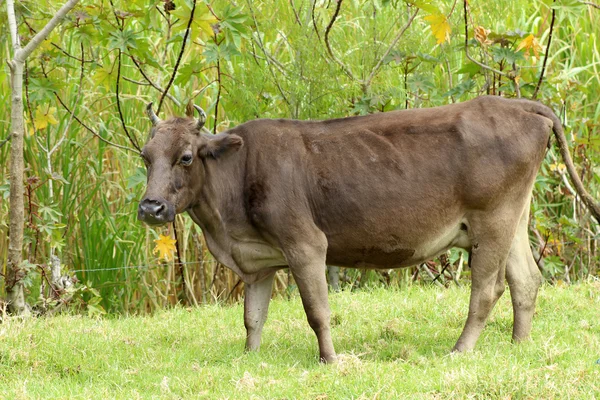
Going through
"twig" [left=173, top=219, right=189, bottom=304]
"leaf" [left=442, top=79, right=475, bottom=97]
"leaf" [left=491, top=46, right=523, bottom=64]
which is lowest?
"twig" [left=173, top=219, right=189, bottom=304]

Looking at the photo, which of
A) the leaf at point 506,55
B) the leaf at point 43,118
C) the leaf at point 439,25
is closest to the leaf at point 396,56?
the leaf at point 506,55

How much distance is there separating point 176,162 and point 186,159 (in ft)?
0.25

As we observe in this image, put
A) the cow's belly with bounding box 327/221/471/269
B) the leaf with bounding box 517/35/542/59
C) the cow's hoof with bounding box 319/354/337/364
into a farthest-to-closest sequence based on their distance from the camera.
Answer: the leaf with bounding box 517/35/542/59 → the cow's belly with bounding box 327/221/471/269 → the cow's hoof with bounding box 319/354/337/364

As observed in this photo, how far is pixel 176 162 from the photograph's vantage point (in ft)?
21.5

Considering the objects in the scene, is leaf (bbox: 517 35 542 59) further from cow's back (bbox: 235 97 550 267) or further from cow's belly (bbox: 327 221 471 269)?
cow's belly (bbox: 327 221 471 269)

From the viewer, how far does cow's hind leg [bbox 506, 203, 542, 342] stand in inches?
272

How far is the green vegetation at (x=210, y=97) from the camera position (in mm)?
8570

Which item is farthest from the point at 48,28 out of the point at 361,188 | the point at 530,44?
the point at 530,44

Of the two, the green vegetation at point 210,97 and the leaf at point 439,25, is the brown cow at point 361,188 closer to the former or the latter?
the leaf at point 439,25

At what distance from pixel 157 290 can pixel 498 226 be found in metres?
4.13

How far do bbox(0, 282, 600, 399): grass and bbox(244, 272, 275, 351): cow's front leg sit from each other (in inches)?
5.4

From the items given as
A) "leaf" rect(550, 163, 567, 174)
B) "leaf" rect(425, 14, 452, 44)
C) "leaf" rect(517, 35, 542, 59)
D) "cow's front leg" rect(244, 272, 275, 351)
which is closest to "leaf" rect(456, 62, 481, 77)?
"leaf" rect(517, 35, 542, 59)

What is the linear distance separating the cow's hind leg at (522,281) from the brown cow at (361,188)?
0.04 meters

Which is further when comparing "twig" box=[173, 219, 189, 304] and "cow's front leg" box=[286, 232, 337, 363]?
"twig" box=[173, 219, 189, 304]
